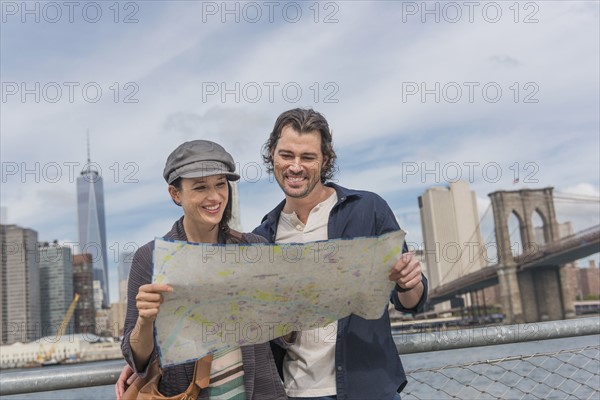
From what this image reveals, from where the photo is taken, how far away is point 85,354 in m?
64.6

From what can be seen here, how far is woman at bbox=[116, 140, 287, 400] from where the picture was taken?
156 cm

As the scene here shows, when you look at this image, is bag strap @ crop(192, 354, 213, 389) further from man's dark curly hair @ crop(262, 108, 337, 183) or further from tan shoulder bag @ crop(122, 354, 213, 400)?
man's dark curly hair @ crop(262, 108, 337, 183)

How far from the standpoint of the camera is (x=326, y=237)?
1.83 meters

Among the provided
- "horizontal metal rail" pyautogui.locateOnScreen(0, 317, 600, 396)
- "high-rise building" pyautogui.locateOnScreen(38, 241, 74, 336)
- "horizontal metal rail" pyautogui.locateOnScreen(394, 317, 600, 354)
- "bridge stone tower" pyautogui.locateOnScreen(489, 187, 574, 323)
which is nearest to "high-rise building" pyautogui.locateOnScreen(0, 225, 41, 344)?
"high-rise building" pyautogui.locateOnScreen(38, 241, 74, 336)

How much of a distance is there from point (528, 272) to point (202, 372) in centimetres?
4437

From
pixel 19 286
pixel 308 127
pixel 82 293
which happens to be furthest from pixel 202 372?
pixel 82 293

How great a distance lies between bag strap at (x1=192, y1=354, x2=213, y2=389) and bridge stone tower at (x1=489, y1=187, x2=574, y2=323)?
36139 millimetres

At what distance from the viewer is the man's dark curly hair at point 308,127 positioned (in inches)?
72.1

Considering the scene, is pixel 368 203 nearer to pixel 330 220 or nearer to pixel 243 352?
pixel 330 220

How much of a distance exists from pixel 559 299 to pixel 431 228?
102 ft

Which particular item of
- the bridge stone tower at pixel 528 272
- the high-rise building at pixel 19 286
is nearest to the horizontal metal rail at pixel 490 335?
the bridge stone tower at pixel 528 272

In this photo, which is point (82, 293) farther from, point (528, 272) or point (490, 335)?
point (490, 335)

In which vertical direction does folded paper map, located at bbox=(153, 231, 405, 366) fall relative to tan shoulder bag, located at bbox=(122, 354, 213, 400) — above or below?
above

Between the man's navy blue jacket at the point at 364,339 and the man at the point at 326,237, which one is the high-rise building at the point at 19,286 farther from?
the man's navy blue jacket at the point at 364,339
